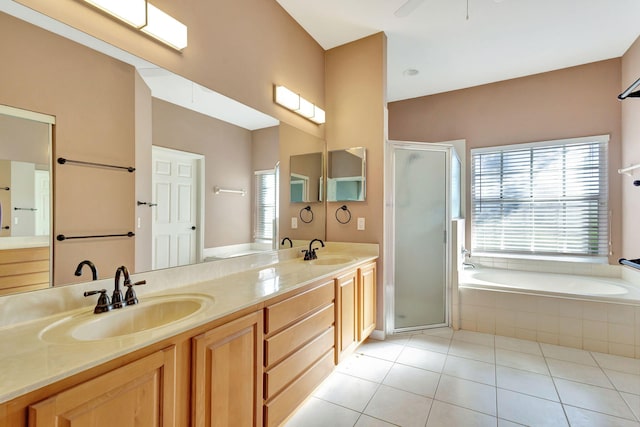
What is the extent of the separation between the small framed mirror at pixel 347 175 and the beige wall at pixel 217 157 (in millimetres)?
1069

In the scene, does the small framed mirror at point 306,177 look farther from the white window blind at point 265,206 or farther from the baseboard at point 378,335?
the baseboard at point 378,335

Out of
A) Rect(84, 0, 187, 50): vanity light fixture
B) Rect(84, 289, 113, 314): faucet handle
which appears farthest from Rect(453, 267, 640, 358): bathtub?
Rect(84, 0, 187, 50): vanity light fixture

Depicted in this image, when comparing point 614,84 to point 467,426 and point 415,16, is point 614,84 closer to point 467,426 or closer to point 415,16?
point 415,16

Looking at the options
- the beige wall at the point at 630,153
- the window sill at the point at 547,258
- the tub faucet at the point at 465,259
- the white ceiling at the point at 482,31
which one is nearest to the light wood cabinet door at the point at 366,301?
the tub faucet at the point at 465,259

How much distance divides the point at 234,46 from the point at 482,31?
7.26 ft

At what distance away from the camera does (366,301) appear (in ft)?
8.37

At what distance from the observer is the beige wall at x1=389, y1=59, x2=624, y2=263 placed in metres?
3.10

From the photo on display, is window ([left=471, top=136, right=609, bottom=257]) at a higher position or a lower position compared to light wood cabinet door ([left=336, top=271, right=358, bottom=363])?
higher

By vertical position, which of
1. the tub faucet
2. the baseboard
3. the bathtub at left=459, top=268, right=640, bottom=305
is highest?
the tub faucet

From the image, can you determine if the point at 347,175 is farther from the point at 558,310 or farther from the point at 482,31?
the point at 558,310

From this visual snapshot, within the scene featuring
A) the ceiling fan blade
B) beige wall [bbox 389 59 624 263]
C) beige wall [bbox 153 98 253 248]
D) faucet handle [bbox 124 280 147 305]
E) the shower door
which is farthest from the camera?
beige wall [bbox 389 59 624 263]

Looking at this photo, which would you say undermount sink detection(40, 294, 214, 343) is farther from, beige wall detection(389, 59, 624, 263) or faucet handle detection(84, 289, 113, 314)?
beige wall detection(389, 59, 624, 263)

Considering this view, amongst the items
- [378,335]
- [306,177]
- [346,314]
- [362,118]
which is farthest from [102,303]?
[362,118]

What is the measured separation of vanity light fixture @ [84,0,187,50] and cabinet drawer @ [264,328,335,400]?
69.1 inches
